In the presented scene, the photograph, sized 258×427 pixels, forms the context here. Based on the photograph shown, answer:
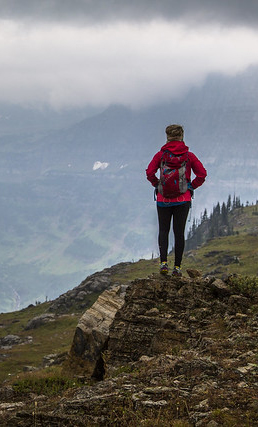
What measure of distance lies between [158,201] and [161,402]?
8.85m

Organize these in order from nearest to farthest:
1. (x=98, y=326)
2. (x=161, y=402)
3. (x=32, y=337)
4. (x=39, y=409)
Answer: (x=161, y=402), (x=39, y=409), (x=98, y=326), (x=32, y=337)

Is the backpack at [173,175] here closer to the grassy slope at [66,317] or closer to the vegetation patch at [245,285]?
the vegetation patch at [245,285]

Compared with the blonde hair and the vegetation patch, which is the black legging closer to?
the vegetation patch

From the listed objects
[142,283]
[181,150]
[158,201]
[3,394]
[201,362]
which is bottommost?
[3,394]

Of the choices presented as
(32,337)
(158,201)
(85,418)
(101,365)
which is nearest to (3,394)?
(101,365)

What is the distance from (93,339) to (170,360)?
8148mm

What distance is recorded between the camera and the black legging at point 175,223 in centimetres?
1725

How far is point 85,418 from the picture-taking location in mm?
9719

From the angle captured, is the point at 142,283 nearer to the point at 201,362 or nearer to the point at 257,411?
the point at 201,362

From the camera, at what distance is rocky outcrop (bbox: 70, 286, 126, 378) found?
18.9 meters

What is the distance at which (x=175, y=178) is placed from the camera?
16.5m

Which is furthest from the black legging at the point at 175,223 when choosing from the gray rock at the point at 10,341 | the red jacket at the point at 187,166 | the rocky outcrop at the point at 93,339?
the gray rock at the point at 10,341

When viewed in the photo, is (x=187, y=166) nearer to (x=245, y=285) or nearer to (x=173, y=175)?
(x=173, y=175)

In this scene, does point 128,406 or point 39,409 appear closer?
point 128,406
